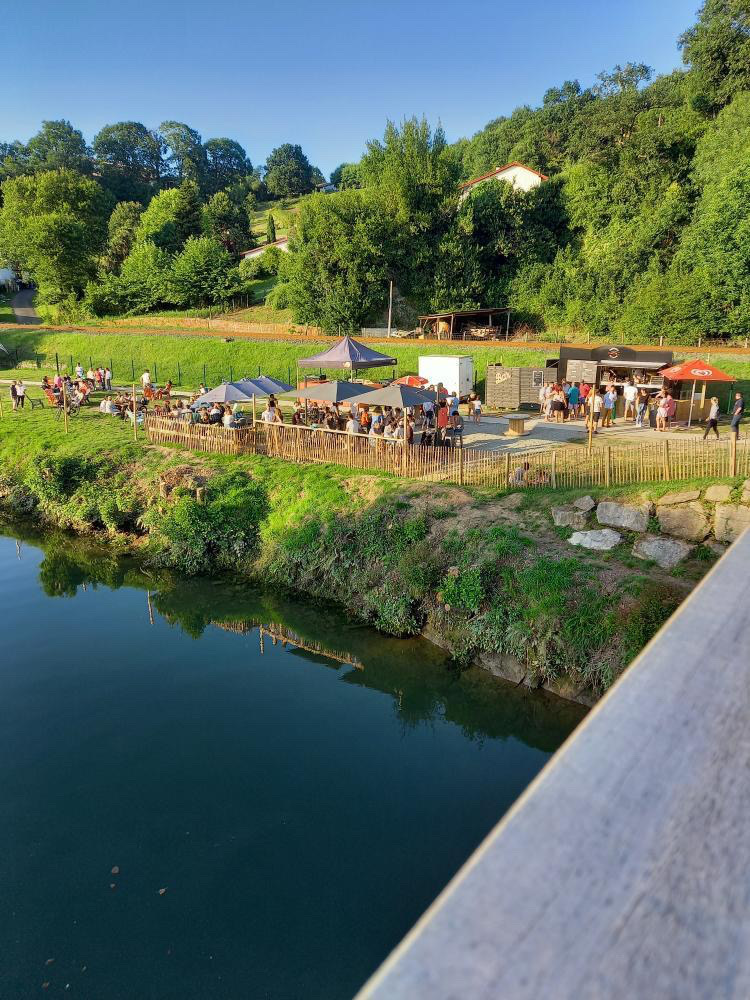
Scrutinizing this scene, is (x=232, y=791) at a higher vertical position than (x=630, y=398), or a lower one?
lower

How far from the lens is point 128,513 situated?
61.0 ft

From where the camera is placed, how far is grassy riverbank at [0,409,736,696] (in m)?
11.2

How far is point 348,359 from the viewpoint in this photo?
806 inches

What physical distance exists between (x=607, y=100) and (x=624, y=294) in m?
19.0

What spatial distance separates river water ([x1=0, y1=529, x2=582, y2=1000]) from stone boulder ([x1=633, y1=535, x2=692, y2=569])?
313cm

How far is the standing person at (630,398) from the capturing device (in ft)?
71.9

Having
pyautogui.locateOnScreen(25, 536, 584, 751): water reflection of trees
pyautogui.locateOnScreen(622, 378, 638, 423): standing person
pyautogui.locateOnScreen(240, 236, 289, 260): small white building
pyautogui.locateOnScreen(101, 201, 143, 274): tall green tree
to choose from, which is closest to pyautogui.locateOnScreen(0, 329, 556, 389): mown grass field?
pyautogui.locateOnScreen(622, 378, 638, 423): standing person

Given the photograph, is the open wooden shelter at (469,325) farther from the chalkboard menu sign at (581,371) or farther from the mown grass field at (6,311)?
the mown grass field at (6,311)

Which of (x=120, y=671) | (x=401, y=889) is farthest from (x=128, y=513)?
(x=401, y=889)

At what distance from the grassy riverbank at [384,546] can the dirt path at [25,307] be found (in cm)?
5049

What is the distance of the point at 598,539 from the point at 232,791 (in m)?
7.91

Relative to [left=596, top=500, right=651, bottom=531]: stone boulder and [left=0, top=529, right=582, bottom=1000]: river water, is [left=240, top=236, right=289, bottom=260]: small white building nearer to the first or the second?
[left=0, top=529, right=582, bottom=1000]: river water

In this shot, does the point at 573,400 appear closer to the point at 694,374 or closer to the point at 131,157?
the point at 694,374

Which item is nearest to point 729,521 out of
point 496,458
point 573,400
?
point 496,458
